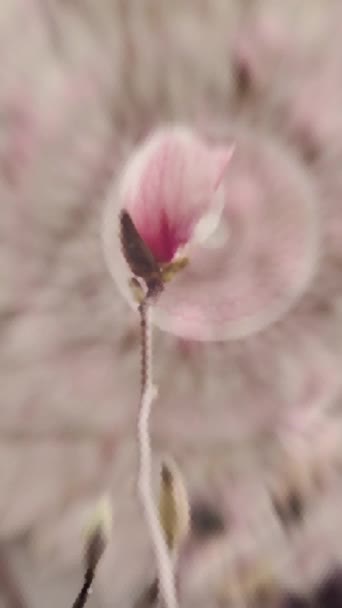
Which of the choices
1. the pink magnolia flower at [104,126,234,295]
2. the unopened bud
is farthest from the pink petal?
the unopened bud

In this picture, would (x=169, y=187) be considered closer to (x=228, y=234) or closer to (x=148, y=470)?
(x=228, y=234)

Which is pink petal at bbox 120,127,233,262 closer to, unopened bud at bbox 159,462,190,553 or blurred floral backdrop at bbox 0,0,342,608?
blurred floral backdrop at bbox 0,0,342,608

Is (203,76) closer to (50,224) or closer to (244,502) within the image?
(50,224)

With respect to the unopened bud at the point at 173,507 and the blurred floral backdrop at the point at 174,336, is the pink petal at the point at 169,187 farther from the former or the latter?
the unopened bud at the point at 173,507

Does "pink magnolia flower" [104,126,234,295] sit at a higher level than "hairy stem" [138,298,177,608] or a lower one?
higher

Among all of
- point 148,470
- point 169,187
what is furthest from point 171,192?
point 148,470

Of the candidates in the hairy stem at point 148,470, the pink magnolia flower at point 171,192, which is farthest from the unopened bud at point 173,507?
the pink magnolia flower at point 171,192

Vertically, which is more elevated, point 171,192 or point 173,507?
point 171,192

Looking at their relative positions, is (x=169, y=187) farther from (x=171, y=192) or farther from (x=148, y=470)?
(x=148, y=470)
